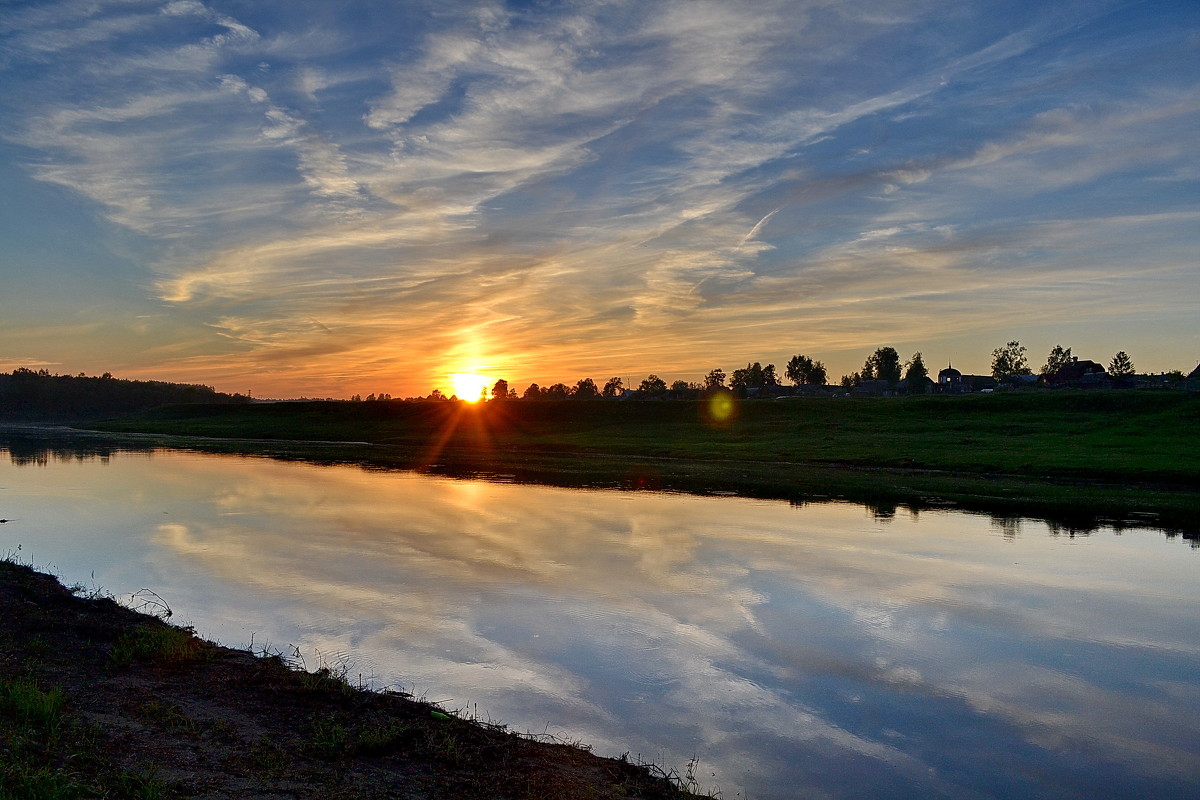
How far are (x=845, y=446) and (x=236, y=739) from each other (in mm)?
70004

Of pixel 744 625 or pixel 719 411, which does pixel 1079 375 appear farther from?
pixel 744 625

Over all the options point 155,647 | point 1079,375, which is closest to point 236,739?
point 155,647

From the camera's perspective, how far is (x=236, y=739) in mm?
9422

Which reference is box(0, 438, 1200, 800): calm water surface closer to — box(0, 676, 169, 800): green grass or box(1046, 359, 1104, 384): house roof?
box(0, 676, 169, 800): green grass

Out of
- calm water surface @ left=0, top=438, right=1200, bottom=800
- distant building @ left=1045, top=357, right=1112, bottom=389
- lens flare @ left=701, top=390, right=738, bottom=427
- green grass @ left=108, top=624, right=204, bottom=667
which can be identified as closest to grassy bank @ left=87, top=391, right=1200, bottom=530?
lens flare @ left=701, top=390, right=738, bottom=427

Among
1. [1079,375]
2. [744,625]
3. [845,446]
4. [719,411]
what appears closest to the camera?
[744,625]

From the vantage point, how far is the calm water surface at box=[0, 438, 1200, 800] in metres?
11.0

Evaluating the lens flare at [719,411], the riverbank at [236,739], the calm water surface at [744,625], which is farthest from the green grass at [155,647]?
the lens flare at [719,411]

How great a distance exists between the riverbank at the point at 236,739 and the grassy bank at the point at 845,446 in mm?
33850

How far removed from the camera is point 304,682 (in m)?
11.4

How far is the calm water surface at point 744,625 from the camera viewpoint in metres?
11.0

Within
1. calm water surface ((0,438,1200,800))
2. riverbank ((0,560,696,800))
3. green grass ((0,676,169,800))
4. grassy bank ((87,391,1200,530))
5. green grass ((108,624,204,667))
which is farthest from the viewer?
grassy bank ((87,391,1200,530))

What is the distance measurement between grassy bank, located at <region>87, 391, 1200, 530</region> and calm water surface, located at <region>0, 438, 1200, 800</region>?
13.2 meters

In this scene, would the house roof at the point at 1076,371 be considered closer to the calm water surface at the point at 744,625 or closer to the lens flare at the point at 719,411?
the lens flare at the point at 719,411
